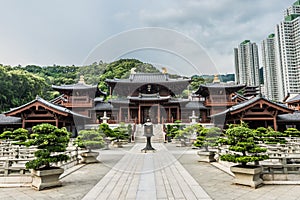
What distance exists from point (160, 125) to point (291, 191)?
2337cm

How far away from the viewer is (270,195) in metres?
5.61

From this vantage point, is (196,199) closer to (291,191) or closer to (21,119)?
(291,191)

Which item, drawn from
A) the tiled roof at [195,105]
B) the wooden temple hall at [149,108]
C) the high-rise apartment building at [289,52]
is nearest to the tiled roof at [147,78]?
the wooden temple hall at [149,108]

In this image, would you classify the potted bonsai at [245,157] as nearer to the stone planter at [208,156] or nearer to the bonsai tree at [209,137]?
the bonsai tree at [209,137]

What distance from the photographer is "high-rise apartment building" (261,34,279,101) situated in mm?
68375

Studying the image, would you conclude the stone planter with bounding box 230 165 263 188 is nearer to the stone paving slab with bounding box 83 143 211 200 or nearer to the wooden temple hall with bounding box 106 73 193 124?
the stone paving slab with bounding box 83 143 211 200

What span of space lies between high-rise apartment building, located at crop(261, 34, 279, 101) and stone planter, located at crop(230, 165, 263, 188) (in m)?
70.4

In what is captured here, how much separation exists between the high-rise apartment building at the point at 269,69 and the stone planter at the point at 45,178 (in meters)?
73.4

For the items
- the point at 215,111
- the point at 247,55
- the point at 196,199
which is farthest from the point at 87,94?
the point at 247,55

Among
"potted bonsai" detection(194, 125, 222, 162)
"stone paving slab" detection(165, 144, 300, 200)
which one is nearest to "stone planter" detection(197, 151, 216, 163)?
"potted bonsai" detection(194, 125, 222, 162)

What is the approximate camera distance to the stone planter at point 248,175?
247 inches

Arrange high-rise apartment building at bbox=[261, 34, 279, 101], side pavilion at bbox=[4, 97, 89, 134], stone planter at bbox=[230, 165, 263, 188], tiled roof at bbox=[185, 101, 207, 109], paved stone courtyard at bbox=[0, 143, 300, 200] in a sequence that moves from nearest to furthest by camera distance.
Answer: paved stone courtyard at bbox=[0, 143, 300, 200]
stone planter at bbox=[230, 165, 263, 188]
side pavilion at bbox=[4, 97, 89, 134]
tiled roof at bbox=[185, 101, 207, 109]
high-rise apartment building at bbox=[261, 34, 279, 101]

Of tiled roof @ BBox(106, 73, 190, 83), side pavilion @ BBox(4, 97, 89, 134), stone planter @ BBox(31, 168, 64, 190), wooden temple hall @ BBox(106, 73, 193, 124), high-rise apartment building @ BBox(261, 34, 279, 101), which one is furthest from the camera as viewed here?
high-rise apartment building @ BBox(261, 34, 279, 101)

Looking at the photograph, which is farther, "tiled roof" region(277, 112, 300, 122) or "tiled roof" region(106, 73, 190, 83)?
"tiled roof" region(106, 73, 190, 83)
